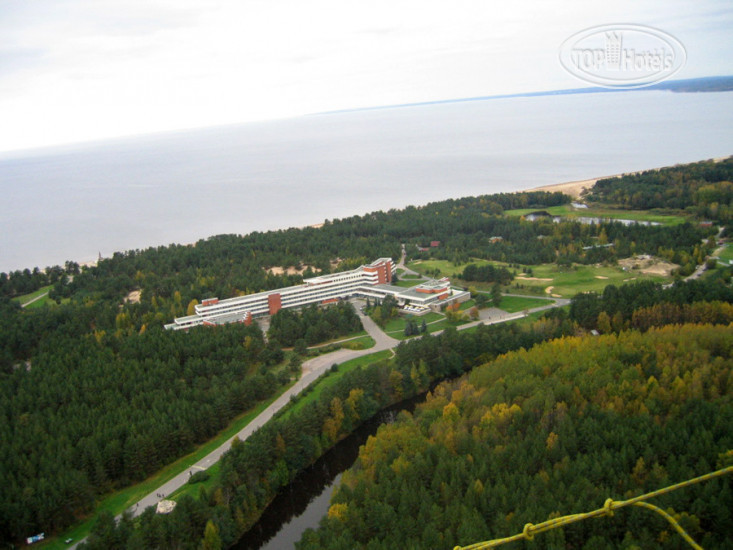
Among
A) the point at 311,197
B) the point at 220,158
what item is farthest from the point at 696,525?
the point at 220,158

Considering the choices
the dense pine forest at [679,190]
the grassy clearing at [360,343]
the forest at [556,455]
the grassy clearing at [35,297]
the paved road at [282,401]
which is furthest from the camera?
the dense pine forest at [679,190]

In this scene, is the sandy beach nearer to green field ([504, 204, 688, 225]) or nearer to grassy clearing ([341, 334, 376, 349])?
green field ([504, 204, 688, 225])

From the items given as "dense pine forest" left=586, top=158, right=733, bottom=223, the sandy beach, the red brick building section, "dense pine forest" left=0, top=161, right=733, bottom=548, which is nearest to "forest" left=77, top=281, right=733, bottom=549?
"dense pine forest" left=0, top=161, right=733, bottom=548

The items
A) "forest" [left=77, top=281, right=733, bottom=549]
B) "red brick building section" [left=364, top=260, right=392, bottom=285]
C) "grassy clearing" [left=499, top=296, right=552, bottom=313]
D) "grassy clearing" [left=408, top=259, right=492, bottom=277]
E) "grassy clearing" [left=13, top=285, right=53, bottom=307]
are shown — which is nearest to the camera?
"forest" [left=77, top=281, right=733, bottom=549]

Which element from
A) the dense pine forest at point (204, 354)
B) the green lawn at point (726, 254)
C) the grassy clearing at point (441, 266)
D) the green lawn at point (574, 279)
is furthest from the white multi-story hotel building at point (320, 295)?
the green lawn at point (726, 254)

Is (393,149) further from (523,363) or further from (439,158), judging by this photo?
(523,363)

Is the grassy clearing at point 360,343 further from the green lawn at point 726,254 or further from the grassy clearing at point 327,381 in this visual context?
the green lawn at point 726,254

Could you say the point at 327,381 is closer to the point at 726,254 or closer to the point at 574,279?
the point at 574,279
